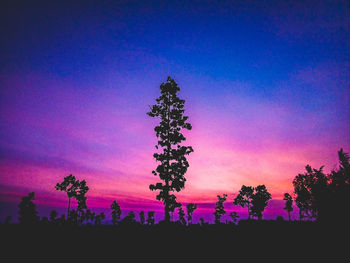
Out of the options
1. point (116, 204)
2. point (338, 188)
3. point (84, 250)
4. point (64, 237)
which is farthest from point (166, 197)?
point (116, 204)

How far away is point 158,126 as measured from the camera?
27469mm

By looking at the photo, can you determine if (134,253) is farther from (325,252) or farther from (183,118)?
(183,118)

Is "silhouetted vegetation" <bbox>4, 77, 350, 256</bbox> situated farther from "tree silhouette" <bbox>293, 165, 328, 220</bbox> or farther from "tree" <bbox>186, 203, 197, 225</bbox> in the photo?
"tree" <bbox>186, 203, 197, 225</bbox>

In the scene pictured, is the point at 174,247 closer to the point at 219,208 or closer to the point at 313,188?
the point at 313,188

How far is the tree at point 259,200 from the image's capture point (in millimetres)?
88800

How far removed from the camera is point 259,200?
89250mm

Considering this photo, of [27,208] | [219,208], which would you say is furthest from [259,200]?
[27,208]

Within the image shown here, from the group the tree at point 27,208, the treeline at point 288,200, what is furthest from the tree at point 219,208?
the tree at point 27,208

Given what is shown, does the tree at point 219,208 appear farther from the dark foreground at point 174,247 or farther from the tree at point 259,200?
the dark foreground at point 174,247

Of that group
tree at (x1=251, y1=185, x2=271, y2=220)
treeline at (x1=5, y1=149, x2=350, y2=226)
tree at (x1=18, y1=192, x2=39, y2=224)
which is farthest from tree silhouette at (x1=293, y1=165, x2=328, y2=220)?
tree at (x1=18, y1=192, x2=39, y2=224)

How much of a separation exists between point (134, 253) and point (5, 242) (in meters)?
8.63

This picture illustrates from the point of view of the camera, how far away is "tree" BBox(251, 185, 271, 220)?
8880cm

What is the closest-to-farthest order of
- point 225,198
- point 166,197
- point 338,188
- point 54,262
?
point 54,262
point 166,197
point 338,188
point 225,198

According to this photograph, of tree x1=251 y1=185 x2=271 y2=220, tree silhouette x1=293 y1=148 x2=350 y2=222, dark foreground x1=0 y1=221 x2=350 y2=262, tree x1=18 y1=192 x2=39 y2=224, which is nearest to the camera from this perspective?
dark foreground x1=0 y1=221 x2=350 y2=262
